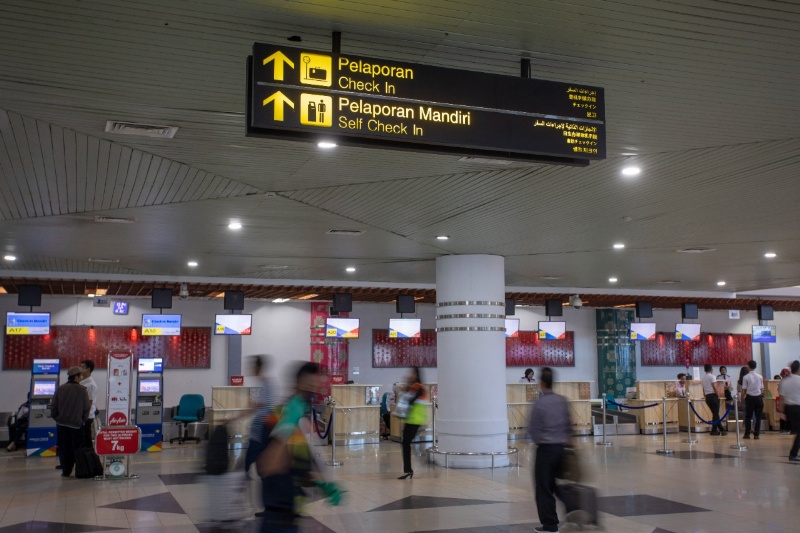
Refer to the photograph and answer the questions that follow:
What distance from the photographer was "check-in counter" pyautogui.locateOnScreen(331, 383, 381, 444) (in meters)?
16.7

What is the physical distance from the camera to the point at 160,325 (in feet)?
60.0

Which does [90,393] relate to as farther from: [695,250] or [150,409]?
[695,250]

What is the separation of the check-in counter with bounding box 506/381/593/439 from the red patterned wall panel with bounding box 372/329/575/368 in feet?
11.8

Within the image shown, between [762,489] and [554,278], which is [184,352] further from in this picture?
[762,489]

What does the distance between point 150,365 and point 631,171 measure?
510 inches

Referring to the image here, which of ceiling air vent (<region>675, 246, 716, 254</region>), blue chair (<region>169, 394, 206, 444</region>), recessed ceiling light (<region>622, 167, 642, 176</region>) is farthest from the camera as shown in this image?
blue chair (<region>169, 394, 206, 444</region>)

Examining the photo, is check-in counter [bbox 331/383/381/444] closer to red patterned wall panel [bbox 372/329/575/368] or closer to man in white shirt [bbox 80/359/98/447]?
red patterned wall panel [bbox 372/329/575/368]

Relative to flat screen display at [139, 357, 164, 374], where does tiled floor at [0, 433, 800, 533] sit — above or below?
below

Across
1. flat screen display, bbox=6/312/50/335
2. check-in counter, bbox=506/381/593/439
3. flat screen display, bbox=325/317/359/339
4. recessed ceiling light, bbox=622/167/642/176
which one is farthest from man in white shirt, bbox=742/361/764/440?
flat screen display, bbox=6/312/50/335

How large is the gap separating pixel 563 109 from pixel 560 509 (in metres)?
5.02

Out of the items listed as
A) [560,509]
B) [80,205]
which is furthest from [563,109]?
[80,205]

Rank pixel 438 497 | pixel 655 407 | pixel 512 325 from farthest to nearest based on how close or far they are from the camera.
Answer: pixel 512 325, pixel 655 407, pixel 438 497

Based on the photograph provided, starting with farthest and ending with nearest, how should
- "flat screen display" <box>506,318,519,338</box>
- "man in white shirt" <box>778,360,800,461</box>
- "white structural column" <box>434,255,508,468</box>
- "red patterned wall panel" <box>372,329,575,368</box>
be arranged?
1. "red patterned wall panel" <box>372,329,575,368</box>
2. "flat screen display" <box>506,318,519,338</box>
3. "man in white shirt" <box>778,360,800,461</box>
4. "white structural column" <box>434,255,508,468</box>

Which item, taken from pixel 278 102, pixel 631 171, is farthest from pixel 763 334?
pixel 278 102
